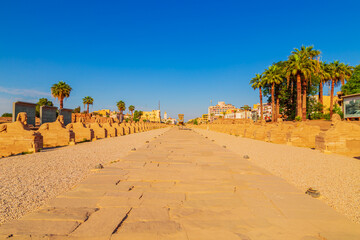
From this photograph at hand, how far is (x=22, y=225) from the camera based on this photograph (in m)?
2.27

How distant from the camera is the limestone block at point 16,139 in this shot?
828 cm

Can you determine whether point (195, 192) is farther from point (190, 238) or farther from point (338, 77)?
point (338, 77)

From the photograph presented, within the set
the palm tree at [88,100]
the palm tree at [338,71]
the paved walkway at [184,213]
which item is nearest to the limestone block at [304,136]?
the paved walkway at [184,213]

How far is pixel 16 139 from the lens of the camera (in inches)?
332

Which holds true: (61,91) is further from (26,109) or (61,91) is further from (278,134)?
(278,134)

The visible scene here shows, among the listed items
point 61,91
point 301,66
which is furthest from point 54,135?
point 301,66

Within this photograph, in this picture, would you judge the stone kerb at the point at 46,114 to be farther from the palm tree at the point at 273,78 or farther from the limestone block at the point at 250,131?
the palm tree at the point at 273,78

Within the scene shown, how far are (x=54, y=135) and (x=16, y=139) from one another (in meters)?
3.31

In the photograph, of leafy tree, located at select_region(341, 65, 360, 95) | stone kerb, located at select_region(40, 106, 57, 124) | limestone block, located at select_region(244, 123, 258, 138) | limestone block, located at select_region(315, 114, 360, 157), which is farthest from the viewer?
leafy tree, located at select_region(341, 65, 360, 95)

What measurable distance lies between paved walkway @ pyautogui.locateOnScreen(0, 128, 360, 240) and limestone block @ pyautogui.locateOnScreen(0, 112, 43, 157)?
6.56 meters

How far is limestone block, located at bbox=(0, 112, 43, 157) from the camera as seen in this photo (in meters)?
8.28

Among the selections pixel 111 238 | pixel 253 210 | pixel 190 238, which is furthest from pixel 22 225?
pixel 253 210

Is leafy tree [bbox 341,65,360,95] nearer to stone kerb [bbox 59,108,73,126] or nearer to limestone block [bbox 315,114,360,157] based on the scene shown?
limestone block [bbox 315,114,360,157]

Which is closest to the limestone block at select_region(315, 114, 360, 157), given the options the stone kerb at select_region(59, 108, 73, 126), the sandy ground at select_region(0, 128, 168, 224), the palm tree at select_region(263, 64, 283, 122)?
the sandy ground at select_region(0, 128, 168, 224)
